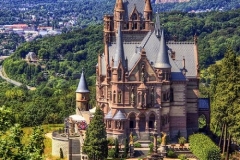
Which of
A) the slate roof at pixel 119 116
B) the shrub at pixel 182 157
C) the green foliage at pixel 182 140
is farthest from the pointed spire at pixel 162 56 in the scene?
the shrub at pixel 182 157

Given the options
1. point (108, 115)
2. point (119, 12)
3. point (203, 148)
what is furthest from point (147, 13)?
point (203, 148)

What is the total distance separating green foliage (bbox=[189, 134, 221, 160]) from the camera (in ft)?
257

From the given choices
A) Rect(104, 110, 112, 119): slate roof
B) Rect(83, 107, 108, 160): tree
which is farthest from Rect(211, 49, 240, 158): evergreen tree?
Rect(83, 107, 108, 160): tree

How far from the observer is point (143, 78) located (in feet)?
285

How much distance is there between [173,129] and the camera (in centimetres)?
9094

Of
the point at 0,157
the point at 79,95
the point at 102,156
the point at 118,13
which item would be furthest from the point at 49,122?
the point at 0,157

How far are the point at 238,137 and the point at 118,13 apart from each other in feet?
82.0

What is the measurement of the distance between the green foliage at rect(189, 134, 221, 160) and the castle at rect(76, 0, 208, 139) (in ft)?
15.4

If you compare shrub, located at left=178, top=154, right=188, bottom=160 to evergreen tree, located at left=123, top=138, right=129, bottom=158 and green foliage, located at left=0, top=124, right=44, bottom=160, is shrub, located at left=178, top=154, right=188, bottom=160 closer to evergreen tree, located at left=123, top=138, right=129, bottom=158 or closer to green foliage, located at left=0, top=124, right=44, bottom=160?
evergreen tree, located at left=123, top=138, right=129, bottom=158

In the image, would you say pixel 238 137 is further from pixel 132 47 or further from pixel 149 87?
pixel 132 47

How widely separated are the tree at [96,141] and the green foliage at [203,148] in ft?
33.9

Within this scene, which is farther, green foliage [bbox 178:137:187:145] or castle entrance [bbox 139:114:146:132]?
castle entrance [bbox 139:114:146:132]

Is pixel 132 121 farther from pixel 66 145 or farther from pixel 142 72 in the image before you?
pixel 66 145

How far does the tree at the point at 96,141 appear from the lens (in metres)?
79.3
